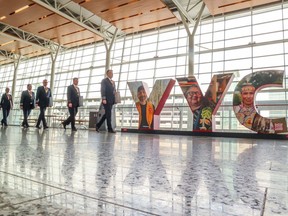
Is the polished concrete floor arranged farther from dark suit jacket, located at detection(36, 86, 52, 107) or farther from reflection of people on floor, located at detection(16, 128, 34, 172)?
dark suit jacket, located at detection(36, 86, 52, 107)

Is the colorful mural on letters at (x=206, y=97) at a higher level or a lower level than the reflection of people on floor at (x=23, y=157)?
higher

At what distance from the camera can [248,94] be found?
26.7 feet

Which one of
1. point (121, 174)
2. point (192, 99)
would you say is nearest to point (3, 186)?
point (121, 174)

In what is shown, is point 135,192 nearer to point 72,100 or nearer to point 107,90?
point 107,90

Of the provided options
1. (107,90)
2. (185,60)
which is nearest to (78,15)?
(185,60)

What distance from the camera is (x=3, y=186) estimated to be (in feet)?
3.38

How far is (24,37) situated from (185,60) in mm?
12710

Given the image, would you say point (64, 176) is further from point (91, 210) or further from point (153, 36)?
point (153, 36)

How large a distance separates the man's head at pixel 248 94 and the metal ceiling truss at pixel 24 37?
16497mm

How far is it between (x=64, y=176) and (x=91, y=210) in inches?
21.4

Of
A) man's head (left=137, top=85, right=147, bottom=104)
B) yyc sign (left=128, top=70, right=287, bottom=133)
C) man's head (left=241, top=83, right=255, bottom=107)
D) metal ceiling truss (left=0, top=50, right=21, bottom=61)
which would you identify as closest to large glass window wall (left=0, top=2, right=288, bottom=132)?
yyc sign (left=128, top=70, right=287, bottom=133)

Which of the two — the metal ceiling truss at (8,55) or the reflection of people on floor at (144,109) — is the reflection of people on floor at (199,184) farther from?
the metal ceiling truss at (8,55)

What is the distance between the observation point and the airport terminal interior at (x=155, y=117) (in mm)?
990

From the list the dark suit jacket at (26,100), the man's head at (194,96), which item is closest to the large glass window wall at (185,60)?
the man's head at (194,96)
